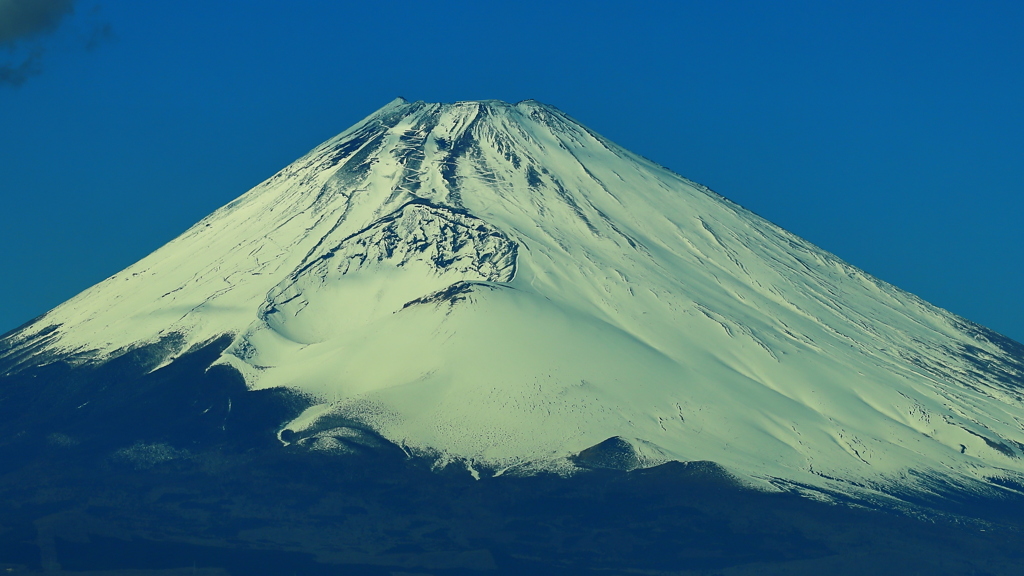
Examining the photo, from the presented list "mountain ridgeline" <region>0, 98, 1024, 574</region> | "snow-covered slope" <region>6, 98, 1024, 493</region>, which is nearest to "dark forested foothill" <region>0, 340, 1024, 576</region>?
"mountain ridgeline" <region>0, 98, 1024, 574</region>

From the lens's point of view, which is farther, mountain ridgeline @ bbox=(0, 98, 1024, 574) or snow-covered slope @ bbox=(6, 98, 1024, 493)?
snow-covered slope @ bbox=(6, 98, 1024, 493)

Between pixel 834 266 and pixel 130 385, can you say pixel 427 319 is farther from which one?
pixel 834 266

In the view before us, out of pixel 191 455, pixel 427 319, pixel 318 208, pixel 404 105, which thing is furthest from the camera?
pixel 404 105

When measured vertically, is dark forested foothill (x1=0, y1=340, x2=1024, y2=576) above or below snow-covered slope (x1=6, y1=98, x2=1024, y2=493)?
below

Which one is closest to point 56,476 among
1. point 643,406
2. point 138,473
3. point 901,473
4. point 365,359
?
point 138,473

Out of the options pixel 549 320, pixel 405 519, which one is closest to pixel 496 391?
pixel 549 320

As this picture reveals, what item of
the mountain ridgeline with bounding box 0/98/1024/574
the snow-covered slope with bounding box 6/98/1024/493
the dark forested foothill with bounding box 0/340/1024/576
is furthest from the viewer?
the snow-covered slope with bounding box 6/98/1024/493

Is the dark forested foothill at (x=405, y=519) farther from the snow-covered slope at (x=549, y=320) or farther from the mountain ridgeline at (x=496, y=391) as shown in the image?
the snow-covered slope at (x=549, y=320)

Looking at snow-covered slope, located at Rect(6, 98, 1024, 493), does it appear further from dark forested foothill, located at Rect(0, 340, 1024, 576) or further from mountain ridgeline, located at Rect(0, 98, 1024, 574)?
dark forested foothill, located at Rect(0, 340, 1024, 576)

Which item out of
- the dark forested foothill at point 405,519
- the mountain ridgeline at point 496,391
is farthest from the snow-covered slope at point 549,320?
the dark forested foothill at point 405,519
